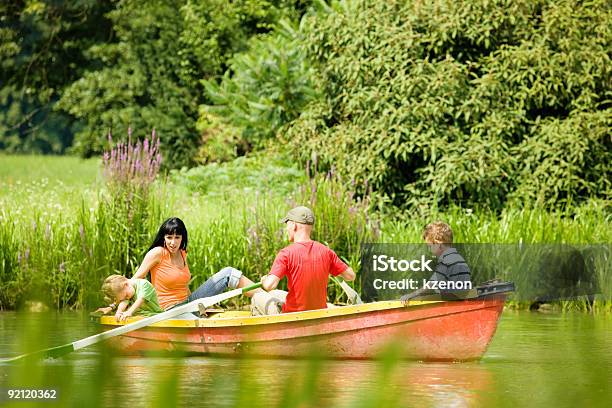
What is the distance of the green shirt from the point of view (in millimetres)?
10523

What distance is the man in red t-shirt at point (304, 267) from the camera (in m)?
9.97

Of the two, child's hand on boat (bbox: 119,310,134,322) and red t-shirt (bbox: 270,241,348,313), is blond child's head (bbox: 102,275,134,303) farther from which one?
red t-shirt (bbox: 270,241,348,313)

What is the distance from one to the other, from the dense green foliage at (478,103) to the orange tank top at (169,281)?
24.8ft

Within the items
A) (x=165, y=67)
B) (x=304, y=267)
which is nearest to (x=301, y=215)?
(x=304, y=267)

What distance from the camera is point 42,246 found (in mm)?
15102

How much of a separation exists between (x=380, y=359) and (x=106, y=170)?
12893mm

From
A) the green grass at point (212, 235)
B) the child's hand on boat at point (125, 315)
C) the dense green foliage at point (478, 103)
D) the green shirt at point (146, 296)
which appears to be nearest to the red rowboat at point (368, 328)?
the child's hand on boat at point (125, 315)

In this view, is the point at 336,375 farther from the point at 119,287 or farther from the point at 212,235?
the point at 212,235

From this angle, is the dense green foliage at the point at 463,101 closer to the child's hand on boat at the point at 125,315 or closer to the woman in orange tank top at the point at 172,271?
the woman in orange tank top at the point at 172,271

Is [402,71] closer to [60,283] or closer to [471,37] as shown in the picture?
[471,37]

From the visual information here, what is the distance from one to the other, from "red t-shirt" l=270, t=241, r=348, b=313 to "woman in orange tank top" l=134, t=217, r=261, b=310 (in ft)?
3.15

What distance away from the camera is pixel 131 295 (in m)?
10.6

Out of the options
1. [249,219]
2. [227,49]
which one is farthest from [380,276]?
[227,49]

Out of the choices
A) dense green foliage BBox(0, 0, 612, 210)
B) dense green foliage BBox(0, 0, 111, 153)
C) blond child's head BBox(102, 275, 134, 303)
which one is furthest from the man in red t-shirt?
dense green foliage BBox(0, 0, 111, 153)
